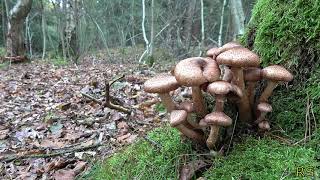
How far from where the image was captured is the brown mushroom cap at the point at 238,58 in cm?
203

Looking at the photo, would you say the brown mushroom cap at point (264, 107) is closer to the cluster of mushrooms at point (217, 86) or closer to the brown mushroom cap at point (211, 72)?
the cluster of mushrooms at point (217, 86)

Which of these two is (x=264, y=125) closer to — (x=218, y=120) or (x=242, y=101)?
(x=242, y=101)

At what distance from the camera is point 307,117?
2.35 metres

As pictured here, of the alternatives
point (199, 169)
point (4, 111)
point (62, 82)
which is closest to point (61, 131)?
point (4, 111)

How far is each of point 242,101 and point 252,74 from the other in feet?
0.63

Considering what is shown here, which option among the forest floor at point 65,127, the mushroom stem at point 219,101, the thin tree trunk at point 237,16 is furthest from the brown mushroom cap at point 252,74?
the thin tree trunk at point 237,16

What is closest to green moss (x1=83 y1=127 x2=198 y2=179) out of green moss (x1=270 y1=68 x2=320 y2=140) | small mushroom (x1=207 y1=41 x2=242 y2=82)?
small mushroom (x1=207 y1=41 x2=242 y2=82)

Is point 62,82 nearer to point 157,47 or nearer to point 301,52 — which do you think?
A: point 301,52

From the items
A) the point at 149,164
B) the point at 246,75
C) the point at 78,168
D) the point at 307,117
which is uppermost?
the point at 246,75

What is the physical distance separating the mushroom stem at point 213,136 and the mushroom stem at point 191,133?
0.12 m

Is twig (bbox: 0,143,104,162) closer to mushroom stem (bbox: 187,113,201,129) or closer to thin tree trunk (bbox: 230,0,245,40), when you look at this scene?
mushroom stem (bbox: 187,113,201,129)

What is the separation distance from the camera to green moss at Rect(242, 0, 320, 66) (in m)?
2.48

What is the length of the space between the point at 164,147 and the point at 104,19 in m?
28.8

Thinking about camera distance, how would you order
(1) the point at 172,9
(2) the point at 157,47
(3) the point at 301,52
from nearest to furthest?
(3) the point at 301,52 < (1) the point at 172,9 < (2) the point at 157,47
